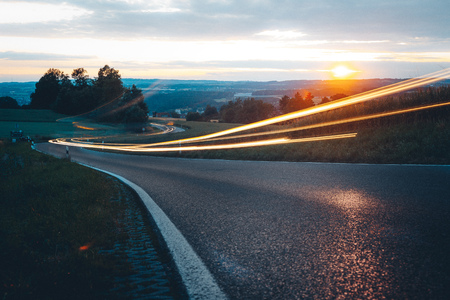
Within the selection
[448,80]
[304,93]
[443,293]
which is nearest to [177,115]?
[304,93]

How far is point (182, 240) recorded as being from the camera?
14.2 feet

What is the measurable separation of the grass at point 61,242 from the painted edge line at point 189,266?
54cm

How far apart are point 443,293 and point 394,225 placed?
173 cm

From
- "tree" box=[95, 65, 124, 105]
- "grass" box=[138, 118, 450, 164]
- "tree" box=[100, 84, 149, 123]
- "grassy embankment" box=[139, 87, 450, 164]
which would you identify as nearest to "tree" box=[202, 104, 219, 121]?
"tree" box=[95, 65, 124, 105]

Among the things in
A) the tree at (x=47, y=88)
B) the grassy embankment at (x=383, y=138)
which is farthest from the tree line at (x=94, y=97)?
the grassy embankment at (x=383, y=138)

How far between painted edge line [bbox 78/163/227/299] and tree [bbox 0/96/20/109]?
493 feet

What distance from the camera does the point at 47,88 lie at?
128 metres

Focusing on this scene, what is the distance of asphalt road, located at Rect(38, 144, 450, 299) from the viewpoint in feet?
9.35

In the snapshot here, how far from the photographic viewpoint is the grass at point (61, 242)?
10.0ft

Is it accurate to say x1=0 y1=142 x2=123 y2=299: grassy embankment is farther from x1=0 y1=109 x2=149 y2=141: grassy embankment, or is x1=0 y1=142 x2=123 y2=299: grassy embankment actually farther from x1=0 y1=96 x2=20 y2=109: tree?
x1=0 y1=96 x2=20 y2=109: tree

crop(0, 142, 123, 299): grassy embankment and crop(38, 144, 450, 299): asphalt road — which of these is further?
crop(0, 142, 123, 299): grassy embankment

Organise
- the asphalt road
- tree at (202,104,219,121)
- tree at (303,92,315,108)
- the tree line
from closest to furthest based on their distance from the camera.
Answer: the asphalt road < the tree line < tree at (303,92,315,108) < tree at (202,104,219,121)

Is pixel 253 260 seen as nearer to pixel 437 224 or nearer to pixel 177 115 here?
pixel 437 224

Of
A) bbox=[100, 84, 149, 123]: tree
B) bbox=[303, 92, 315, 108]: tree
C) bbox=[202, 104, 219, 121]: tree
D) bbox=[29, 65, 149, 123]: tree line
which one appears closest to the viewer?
bbox=[100, 84, 149, 123]: tree
